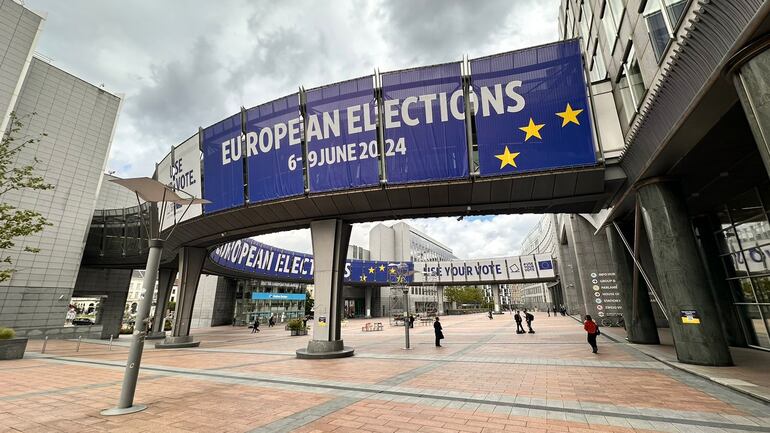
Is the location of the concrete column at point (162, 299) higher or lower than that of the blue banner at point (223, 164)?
lower

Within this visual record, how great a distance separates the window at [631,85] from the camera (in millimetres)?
11445

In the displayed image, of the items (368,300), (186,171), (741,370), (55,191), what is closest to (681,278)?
(741,370)

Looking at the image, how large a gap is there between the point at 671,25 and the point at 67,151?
43.9m

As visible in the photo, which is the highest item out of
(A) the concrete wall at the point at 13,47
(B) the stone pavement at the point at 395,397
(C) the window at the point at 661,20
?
(A) the concrete wall at the point at 13,47

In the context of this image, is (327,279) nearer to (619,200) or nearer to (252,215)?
(252,215)

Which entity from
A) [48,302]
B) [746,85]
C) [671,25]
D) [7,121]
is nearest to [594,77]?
[671,25]

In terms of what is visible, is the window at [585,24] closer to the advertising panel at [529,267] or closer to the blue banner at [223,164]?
the blue banner at [223,164]

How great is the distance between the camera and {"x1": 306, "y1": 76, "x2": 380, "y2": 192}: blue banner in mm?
14438

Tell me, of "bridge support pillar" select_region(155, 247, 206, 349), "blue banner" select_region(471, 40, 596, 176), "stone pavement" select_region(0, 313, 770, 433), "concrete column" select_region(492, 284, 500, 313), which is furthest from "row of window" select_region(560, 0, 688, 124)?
"concrete column" select_region(492, 284, 500, 313)

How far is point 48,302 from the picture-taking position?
94.7ft

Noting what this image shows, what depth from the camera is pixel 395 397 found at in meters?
8.21

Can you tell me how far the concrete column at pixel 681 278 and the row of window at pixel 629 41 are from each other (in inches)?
132

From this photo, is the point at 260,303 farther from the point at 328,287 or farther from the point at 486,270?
the point at 328,287

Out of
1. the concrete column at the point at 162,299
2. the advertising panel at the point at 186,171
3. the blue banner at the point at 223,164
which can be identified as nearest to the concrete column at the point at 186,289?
the advertising panel at the point at 186,171
